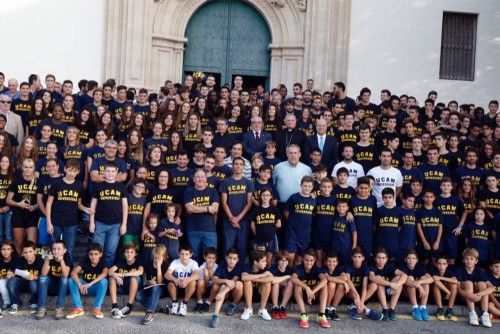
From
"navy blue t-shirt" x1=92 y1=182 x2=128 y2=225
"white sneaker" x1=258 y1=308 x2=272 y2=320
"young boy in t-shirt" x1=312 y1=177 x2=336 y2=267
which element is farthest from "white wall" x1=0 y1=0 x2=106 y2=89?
"white sneaker" x1=258 y1=308 x2=272 y2=320

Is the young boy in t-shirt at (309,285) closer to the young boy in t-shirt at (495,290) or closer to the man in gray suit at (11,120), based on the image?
the young boy in t-shirt at (495,290)

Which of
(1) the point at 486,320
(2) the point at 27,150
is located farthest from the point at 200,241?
(1) the point at 486,320

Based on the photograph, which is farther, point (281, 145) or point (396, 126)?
point (396, 126)

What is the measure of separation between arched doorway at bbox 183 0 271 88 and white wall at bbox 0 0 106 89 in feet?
7.30

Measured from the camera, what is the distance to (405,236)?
9.88 meters

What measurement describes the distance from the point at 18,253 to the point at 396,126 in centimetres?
673

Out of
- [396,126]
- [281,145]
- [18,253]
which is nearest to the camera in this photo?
[18,253]

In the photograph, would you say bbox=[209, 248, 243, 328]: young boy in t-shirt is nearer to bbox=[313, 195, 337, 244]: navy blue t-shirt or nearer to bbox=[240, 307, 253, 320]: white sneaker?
bbox=[240, 307, 253, 320]: white sneaker

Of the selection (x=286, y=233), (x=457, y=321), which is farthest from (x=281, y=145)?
(x=457, y=321)

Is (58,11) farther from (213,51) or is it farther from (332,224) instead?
(332,224)

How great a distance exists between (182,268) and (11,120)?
13.4ft

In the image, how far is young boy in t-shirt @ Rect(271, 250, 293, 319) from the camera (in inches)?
357

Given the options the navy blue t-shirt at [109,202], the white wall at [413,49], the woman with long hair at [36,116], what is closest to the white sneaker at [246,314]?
the navy blue t-shirt at [109,202]

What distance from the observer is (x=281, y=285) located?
934 centimetres
